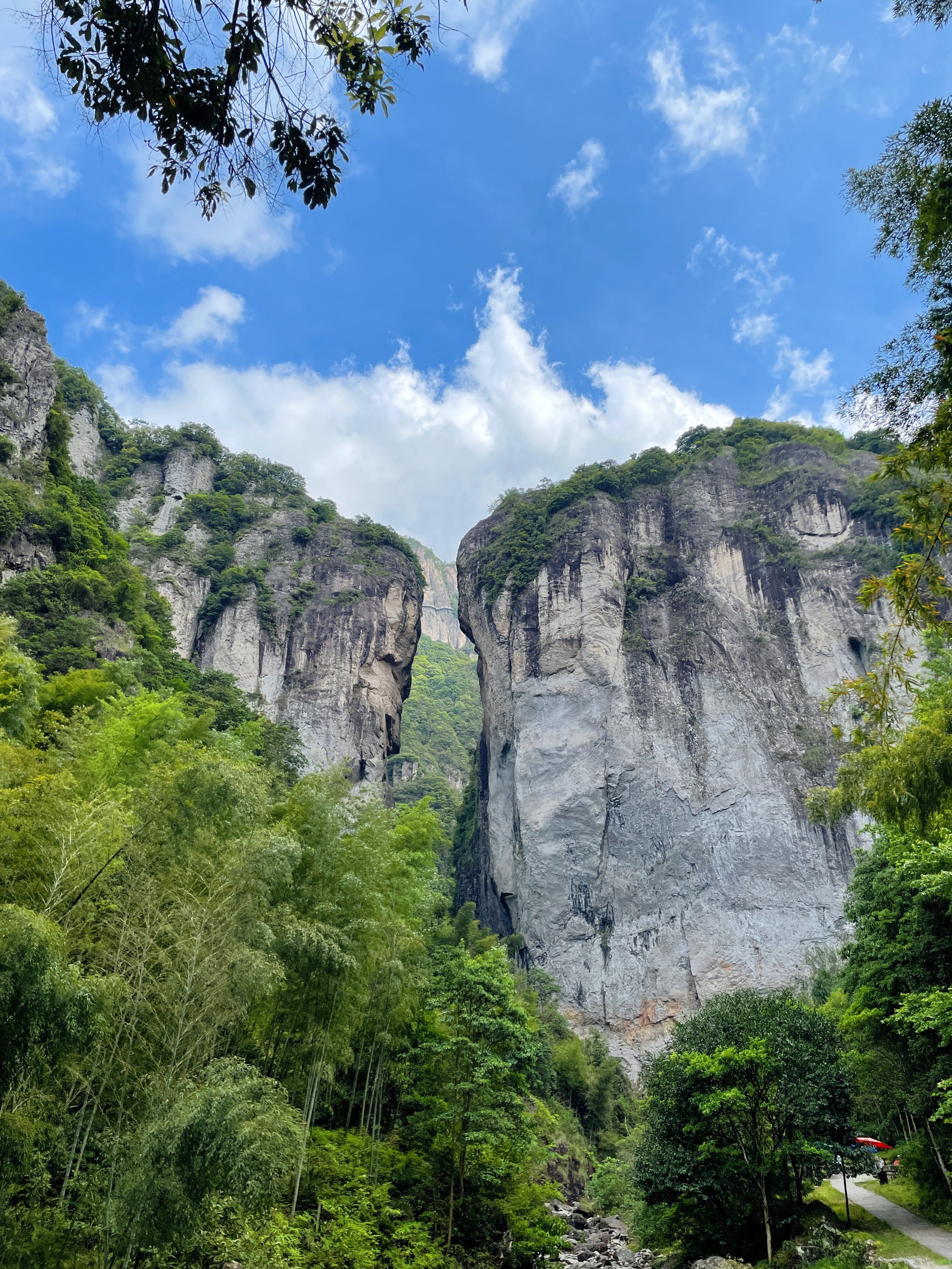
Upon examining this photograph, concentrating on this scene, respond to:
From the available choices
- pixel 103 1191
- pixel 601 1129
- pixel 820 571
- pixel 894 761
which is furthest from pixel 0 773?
pixel 820 571

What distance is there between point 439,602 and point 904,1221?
124 m

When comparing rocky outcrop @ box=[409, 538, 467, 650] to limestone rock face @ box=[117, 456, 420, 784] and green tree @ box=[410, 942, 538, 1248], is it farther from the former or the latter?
green tree @ box=[410, 942, 538, 1248]

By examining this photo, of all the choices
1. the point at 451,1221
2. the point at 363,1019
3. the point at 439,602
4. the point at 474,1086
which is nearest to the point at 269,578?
the point at 363,1019

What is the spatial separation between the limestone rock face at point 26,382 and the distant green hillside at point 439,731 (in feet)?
97.4

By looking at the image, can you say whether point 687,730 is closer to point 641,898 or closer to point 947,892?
point 641,898

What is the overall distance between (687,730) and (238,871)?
3455 centimetres

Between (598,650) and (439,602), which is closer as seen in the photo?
(598,650)

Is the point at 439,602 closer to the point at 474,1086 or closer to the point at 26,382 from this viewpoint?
the point at 26,382

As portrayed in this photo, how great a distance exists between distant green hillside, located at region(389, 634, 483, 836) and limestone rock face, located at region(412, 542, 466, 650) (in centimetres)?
2792

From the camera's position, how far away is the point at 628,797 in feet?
127

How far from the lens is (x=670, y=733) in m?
40.0

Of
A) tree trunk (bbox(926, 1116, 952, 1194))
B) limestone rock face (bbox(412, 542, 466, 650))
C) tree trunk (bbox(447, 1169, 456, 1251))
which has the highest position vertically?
limestone rock face (bbox(412, 542, 466, 650))

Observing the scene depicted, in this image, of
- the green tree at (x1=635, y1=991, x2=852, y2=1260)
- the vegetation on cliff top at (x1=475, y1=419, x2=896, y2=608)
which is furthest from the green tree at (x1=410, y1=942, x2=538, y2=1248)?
the vegetation on cliff top at (x1=475, y1=419, x2=896, y2=608)

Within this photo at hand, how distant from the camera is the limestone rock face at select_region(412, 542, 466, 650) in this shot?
123688mm
